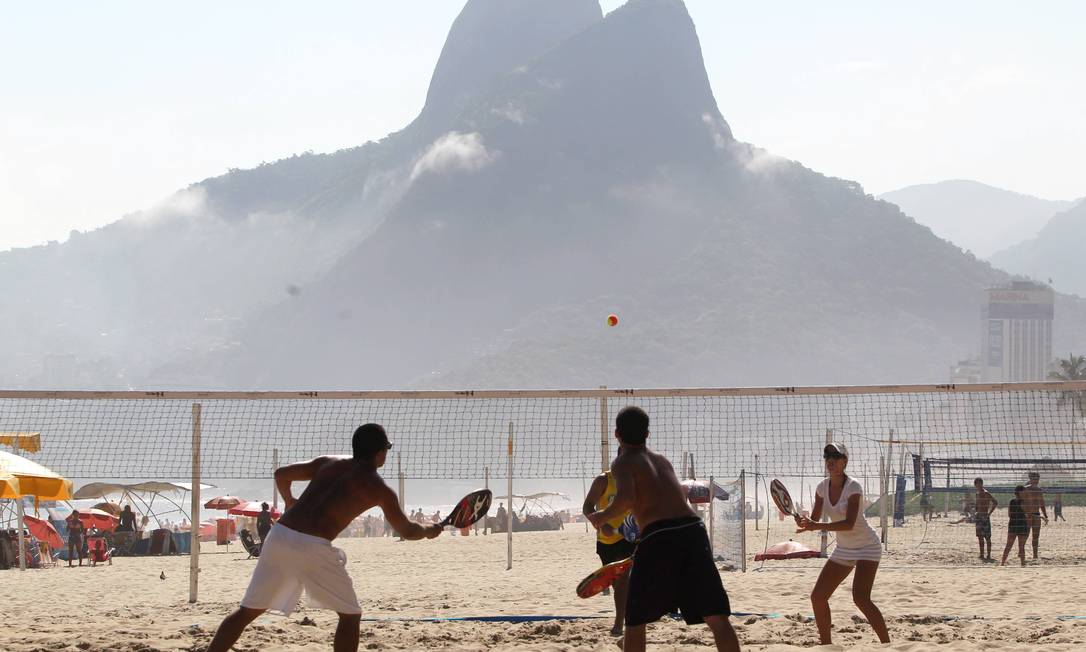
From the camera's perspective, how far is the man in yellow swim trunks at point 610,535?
6.42 meters

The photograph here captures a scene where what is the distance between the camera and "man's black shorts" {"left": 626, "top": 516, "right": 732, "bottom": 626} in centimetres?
574

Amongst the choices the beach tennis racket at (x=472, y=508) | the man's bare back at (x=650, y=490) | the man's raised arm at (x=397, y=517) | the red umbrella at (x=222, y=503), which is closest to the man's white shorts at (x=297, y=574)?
the man's raised arm at (x=397, y=517)

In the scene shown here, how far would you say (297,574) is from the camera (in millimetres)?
5953

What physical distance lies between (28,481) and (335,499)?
24.3ft

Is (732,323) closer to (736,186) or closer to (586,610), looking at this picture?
(736,186)

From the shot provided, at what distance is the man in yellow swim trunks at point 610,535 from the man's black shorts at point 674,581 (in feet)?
0.84

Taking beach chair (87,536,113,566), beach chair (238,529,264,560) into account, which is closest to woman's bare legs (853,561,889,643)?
Answer: beach chair (238,529,264,560)

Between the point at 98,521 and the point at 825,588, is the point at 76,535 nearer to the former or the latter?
the point at 98,521

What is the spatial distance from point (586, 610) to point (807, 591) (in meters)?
2.48

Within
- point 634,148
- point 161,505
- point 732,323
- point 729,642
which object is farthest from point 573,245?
point 729,642

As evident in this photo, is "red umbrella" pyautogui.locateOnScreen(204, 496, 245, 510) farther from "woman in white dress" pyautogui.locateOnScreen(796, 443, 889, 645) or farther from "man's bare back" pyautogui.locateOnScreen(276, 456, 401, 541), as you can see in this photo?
"man's bare back" pyautogui.locateOnScreen(276, 456, 401, 541)

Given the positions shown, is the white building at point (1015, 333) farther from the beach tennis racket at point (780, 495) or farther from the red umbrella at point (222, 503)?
the beach tennis racket at point (780, 495)

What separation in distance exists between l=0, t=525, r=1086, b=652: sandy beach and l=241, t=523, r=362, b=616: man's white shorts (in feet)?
7.49

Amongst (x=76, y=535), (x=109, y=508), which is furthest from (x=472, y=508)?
(x=109, y=508)
